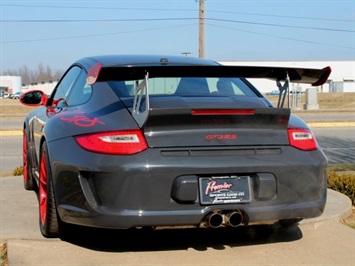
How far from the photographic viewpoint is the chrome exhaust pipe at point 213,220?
3.21m

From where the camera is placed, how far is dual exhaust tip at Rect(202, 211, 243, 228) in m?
3.22

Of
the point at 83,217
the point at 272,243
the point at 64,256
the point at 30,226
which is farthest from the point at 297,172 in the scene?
the point at 30,226

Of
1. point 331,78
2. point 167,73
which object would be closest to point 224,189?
point 167,73

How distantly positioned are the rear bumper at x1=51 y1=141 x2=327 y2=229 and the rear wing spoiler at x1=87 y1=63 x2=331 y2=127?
0.34 meters

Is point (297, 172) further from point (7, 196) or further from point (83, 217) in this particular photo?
point (7, 196)

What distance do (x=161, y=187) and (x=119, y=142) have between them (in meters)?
0.39

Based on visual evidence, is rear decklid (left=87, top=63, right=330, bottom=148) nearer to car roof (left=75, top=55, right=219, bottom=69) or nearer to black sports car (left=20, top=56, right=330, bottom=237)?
black sports car (left=20, top=56, right=330, bottom=237)

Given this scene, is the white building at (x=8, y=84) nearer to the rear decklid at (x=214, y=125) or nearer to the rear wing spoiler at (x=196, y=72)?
the rear wing spoiler at (x=196, y=72)

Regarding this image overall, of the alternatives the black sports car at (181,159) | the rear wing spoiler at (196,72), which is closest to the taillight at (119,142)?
the black sports car at (181,159)

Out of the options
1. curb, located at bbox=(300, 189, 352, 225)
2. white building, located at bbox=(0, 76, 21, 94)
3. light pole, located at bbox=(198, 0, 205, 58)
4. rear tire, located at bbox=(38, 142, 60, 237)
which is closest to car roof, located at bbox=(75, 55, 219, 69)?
rear tire, located at bbox=(38, 142, 60, 237)

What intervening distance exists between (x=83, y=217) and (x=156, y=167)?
23.9 inches

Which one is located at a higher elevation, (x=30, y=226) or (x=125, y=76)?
(x=125, y=76)

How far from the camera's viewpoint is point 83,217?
3266mm

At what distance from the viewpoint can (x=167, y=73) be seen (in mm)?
3289
